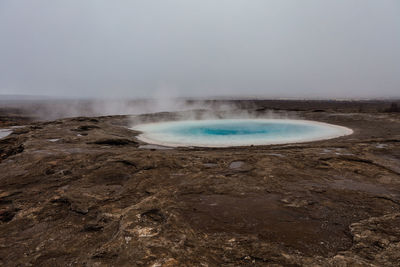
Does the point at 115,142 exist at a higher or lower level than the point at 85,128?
lower

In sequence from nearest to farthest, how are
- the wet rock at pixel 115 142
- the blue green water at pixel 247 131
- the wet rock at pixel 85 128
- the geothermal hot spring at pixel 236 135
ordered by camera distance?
the wet rock at pixel 115 142, the geothermal hot spring at pixel 236 135, the wet rock at pixel 85 128, the blue green water at pixel 247 131

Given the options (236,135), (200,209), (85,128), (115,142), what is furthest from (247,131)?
(200,209)

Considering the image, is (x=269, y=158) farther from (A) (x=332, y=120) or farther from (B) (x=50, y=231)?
(A) (x=332, y=120)

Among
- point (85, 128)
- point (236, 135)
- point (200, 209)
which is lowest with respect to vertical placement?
point (200, 209)

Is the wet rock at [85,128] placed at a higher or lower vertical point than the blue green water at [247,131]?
higher

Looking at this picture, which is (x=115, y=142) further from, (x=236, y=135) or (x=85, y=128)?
(x=236, y=135)

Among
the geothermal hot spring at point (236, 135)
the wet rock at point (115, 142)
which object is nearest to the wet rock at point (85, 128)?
the geothermal hot spring at point (236, 135)

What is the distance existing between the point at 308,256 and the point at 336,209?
146 centimetres

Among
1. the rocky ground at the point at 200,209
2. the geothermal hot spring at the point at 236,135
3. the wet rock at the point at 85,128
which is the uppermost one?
the wet rock at the point at 85,128

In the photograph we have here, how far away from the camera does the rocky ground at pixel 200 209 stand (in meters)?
2.44

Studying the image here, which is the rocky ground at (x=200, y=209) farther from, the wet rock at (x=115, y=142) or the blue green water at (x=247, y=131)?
the blue green water at (x=247, y=131)

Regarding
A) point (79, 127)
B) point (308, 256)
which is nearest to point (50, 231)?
point (308, 256)

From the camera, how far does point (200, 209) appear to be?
3.48 metres

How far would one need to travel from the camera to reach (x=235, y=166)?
18.2ft
